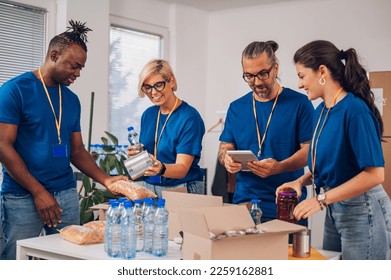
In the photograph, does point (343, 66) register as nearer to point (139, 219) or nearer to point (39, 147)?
point (139, 219)

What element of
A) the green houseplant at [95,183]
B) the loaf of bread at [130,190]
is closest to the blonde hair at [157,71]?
the loaf of bread at [130,190]

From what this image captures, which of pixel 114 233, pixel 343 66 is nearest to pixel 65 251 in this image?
pixel 114 233

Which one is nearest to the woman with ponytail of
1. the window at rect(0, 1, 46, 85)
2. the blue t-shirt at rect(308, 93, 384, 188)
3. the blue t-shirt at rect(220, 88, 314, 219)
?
the blue t-shirt at rect(308, 93, 384, 188)

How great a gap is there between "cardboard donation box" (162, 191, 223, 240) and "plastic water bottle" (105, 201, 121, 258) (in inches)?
12.1

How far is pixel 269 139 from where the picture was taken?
2.33 m

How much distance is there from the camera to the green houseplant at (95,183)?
11.6ft

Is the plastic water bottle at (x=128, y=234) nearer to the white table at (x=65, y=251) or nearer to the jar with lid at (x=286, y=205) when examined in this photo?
the white table at (x=65, y=251)

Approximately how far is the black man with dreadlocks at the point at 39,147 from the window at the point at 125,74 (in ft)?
8.03

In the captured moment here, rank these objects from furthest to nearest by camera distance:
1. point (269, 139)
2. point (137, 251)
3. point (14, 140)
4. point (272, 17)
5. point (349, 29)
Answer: point (272, 17)
point (349, 29)
point (269, 139)
point (14, 140)
point (137, 251)

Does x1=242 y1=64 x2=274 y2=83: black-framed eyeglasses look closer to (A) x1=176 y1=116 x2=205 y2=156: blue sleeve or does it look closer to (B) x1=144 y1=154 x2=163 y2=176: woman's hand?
(A) x1=176 y1=116 x2=205 y2=156: blue sleeve

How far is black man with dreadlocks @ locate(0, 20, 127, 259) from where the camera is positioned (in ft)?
7.08
